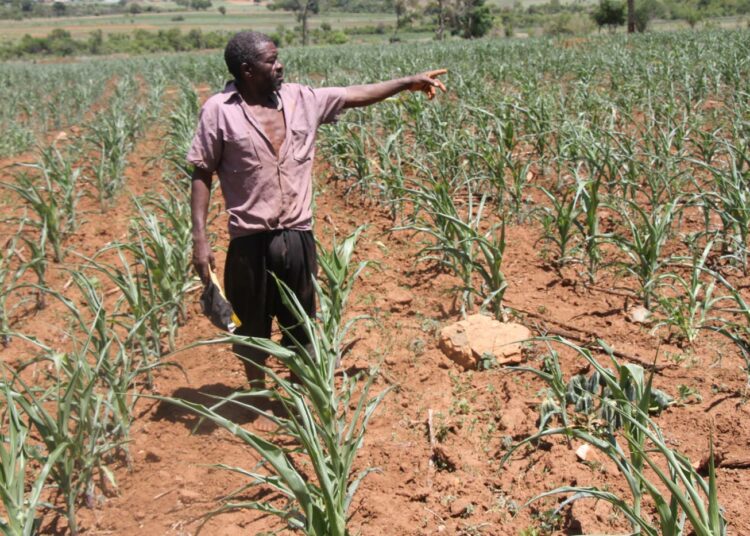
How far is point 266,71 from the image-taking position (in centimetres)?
267

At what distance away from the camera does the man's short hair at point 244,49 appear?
2.64 meters

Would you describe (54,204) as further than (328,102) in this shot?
Yes

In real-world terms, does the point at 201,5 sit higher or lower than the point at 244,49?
higher

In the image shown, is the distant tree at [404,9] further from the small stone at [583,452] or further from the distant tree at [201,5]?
the distant tree at [201,5]

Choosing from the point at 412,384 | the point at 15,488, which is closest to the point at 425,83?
the point at 412,384

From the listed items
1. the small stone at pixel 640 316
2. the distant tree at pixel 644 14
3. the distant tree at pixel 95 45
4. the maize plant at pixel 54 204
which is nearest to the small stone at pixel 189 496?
the small stone at pixel 640 316

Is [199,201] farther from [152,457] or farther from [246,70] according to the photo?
[152,457]

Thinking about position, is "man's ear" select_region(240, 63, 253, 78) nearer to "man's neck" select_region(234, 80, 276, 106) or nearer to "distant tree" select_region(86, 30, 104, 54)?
"man's neck" select_region(234, 80, 276, 106)

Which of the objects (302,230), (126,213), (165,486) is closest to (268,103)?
(302,230)

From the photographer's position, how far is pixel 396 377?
306cm

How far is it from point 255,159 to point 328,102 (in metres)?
0.47

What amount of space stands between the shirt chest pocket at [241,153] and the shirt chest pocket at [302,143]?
168 mm

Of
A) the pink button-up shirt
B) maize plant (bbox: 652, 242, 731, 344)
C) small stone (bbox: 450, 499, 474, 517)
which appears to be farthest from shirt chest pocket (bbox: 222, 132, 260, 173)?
maize plant (bbox: 652, 242, 731, 344)

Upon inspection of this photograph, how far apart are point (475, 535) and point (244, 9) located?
480ft
